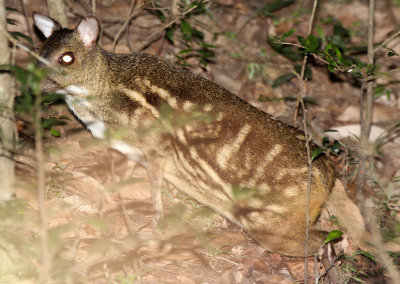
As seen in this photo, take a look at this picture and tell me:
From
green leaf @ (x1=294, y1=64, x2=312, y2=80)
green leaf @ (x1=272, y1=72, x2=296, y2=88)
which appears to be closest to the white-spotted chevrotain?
green leaf @ (x1=294, y1=64, x2=312, y2=80)

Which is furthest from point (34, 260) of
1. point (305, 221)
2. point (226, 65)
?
point (226, 65)

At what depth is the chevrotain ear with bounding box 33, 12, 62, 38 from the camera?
Answer: 5.54 meters

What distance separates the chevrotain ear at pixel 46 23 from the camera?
554 centimetres

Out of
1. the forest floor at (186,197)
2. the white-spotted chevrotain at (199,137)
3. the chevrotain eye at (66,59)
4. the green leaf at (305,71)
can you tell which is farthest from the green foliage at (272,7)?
the chevrotain eye at (66,59)

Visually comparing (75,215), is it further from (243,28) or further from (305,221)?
(243,28)

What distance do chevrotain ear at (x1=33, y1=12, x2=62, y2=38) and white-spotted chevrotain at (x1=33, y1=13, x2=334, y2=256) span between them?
1 cm

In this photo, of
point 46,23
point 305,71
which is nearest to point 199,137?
point 46,23

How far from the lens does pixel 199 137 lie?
5.13 metres

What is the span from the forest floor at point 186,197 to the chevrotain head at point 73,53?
2.72 ft

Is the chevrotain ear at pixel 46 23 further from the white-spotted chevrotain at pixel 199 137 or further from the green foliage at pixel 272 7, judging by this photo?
the green foliage at pixel 272 7

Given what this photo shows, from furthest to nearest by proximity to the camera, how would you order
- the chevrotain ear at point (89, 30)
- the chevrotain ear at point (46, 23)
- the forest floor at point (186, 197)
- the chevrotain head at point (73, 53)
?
the chevrotain ear at point (46, 23), the chevrotain ear at point (89, 30), the chevrotain head at point (73, 53), the forest floor at point (186, 197)

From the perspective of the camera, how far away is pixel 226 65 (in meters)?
8.09

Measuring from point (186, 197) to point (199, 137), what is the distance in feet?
3.88

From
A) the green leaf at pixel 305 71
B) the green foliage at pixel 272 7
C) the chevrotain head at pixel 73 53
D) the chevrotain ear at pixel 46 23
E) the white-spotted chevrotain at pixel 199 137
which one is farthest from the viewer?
the green foliage at pixel 272 7
